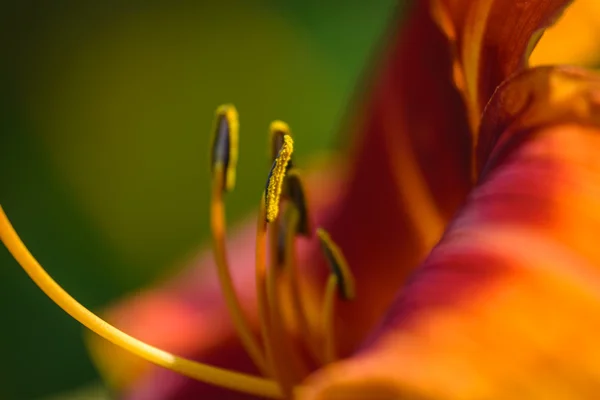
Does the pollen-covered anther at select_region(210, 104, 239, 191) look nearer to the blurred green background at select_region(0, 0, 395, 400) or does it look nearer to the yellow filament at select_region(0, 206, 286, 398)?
the yellow filament at select_region(0, 206, 286, 398)

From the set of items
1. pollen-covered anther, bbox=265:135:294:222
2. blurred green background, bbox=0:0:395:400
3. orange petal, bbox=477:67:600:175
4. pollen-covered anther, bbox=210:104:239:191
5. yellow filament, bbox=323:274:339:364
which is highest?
orange petal, bbox=477:67:600:175

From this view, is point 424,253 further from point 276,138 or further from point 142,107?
→ point 142,107

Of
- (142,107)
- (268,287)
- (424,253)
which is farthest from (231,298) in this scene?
(142,107)

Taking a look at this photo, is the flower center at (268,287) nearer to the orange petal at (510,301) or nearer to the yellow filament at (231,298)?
the yellow filament at (231,298)

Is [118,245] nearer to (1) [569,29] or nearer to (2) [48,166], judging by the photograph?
(2) [48,166]

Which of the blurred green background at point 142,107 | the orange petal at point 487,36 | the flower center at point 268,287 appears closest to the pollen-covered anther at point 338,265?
the flower center at point 268,287

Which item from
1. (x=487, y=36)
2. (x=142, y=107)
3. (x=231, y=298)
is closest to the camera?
(x=487, y=36)

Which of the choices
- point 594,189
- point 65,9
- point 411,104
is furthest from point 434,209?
point 65,9

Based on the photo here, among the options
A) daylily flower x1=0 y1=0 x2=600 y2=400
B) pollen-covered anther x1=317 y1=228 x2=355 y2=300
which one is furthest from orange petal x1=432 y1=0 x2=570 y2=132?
pollen-covered anther x1=317 y1=228 x2=355 y2=300
